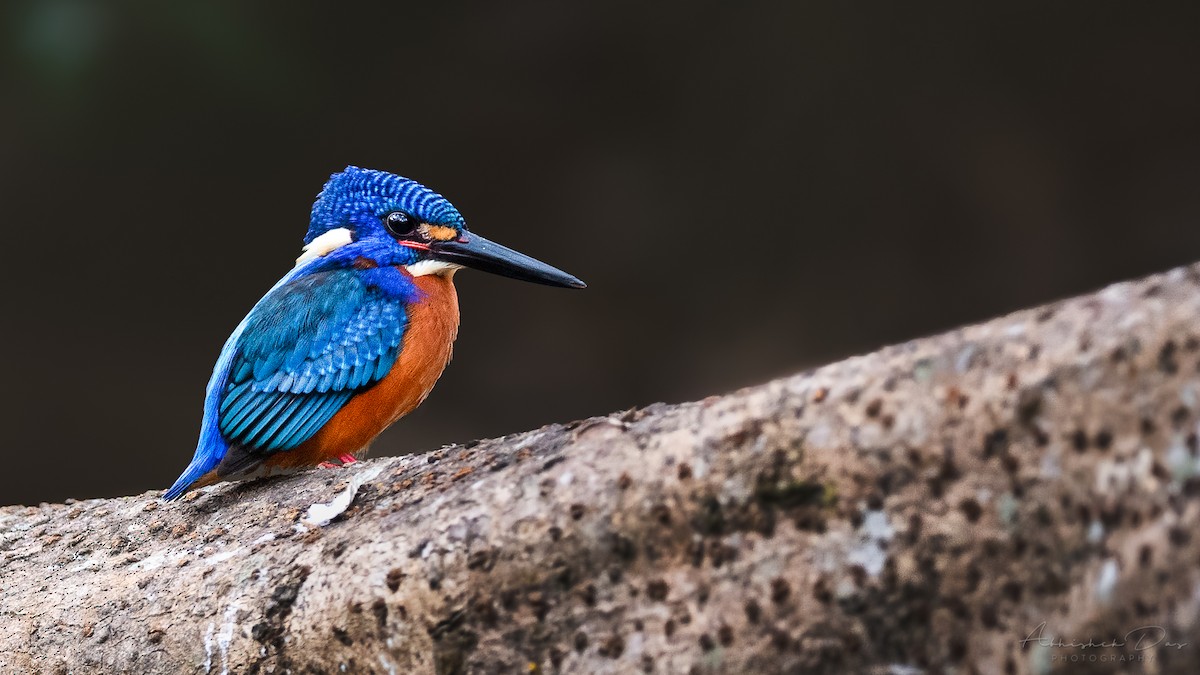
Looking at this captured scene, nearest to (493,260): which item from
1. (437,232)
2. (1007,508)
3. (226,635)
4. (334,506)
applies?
(437,232)

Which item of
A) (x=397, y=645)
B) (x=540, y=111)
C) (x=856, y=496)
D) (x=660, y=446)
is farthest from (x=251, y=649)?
(x=540, y=111)

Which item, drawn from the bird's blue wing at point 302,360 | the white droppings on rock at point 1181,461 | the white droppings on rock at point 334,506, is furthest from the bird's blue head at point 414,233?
the white droppings on rock at point 1181,461

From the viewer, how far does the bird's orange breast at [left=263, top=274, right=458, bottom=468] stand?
78.6 inches

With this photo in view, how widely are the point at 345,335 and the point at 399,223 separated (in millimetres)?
327

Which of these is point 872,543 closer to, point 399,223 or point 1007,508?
point 1007,508

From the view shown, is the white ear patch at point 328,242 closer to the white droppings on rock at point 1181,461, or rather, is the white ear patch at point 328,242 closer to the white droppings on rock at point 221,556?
the white droppings on rock at point 221,556

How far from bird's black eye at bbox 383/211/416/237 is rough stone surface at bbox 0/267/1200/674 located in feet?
2.91

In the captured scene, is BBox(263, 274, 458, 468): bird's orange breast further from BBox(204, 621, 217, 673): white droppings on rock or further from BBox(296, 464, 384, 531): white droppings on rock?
BBox(204, 621, 217, 673): white droppings on rock

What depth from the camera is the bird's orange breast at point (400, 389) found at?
200 cm

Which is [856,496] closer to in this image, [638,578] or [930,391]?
[930,391]

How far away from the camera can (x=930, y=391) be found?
106 centimetres

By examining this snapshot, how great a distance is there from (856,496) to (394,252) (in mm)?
1337

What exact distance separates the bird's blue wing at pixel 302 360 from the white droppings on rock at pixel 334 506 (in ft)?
1.09

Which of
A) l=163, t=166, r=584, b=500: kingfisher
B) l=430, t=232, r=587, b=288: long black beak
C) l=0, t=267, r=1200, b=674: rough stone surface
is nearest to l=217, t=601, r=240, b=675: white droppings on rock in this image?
l=0, t=267, r=1200, b=674: rough stone surface
